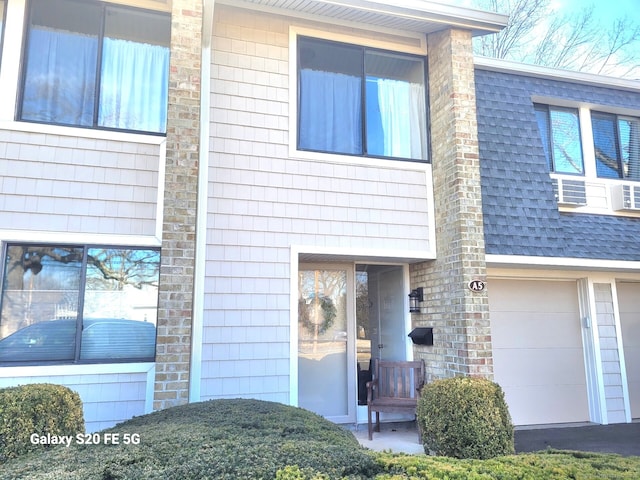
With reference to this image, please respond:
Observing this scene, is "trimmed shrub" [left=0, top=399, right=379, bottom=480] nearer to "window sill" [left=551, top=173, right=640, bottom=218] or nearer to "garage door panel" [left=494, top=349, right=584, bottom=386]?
"garage door panel" [left=494, top=349, right=584, bottom=386]

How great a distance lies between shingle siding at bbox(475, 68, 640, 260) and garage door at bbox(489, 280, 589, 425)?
34.4 inches

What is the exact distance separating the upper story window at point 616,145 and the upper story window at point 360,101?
11.3 feet

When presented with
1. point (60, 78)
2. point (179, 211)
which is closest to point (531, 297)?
point (179, 211)

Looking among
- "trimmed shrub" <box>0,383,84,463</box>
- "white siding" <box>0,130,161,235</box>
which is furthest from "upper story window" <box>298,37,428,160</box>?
"trimmed shrub" <box>0,383,84,463</box>

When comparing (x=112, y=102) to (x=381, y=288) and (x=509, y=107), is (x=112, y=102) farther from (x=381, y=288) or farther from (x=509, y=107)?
(x=509, y=107)

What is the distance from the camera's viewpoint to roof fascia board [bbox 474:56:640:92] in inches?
279

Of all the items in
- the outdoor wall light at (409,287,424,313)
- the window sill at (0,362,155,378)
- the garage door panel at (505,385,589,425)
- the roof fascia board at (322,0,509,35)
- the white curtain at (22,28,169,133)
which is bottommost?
the garage door panel at (505,385,589,425)

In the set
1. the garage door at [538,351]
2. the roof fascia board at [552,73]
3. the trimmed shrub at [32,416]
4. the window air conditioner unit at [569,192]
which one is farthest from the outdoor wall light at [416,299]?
the trimmed shrub at [32,416]

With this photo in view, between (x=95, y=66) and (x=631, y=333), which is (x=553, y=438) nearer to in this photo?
(x=631, y=333)

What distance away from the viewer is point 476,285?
18.5 feet

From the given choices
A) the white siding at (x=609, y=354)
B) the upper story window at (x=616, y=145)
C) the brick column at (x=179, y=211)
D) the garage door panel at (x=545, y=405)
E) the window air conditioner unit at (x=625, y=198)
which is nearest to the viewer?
the brick column at (x=179, y=211)

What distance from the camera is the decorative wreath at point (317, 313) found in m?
6.55

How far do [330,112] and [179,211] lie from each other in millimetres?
2541

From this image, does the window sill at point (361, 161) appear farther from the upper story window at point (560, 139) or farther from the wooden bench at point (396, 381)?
the wooden bench at point (396, 381)
